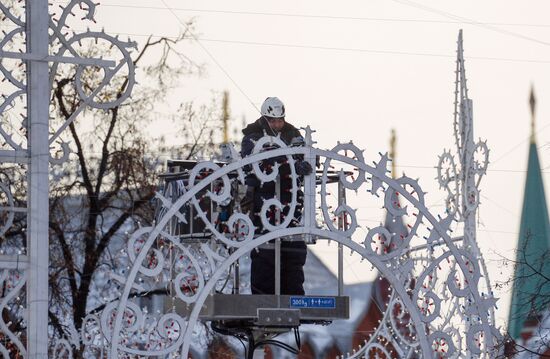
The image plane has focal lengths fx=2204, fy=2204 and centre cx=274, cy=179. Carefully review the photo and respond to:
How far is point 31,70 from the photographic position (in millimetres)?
20875

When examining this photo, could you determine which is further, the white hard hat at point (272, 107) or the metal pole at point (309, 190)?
the white hard hat at point (272, 107)

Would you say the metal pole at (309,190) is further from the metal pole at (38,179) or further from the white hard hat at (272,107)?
the metal pole at (38,179)

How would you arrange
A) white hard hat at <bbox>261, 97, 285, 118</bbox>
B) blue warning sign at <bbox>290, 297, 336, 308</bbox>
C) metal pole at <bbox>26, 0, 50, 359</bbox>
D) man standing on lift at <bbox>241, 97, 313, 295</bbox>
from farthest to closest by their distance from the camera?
white hard hat at <bbox>261, 97, 285, 118</bbox> → man standing on lift at <bbox>241, 97, 313, 295</bbox> → blue warning sign at <bbox>290, 297, 336, 308</bbox> → metal pole at <bbox>26, 0, 50, 359</bbox>

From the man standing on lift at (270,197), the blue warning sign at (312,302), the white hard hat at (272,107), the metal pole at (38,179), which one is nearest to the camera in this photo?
the metal pole at (38,179)

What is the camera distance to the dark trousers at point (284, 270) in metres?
23.0

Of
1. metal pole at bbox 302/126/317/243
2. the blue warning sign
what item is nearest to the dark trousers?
the blue warning sign

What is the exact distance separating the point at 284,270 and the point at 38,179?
3.43 metres

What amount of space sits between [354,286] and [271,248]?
2591 cm

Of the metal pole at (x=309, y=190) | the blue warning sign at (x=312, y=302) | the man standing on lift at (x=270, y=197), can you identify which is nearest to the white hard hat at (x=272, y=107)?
the man standing on lift at (x=270, y=197)

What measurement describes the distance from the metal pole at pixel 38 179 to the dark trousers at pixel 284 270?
10.1ft

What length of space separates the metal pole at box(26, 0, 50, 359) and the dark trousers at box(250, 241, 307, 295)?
309 cm

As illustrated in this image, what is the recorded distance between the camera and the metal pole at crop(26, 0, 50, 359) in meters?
20.6

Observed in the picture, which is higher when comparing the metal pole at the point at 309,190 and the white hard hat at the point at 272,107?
the white hard hat at the point at 272,107

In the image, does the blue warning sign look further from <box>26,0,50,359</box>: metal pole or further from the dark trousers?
<box>26,0,50,359</box>: metal pole
